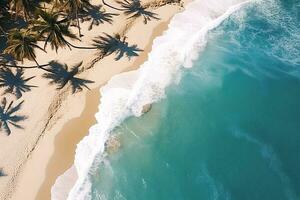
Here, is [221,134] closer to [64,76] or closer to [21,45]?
[64,76]

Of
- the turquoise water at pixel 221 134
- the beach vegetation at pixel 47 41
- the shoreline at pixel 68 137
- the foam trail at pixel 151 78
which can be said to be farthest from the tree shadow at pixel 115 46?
the turquoise water at pixel 221 134

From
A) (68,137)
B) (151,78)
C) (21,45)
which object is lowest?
(68,137)

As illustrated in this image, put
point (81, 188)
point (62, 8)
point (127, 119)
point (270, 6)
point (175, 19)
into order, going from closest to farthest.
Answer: point (81, 188) → point (127, 119) → point (62, 8) → point (175, 19) → point (270, 6)

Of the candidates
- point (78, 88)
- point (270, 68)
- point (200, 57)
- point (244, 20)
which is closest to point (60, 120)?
point (78, 88)

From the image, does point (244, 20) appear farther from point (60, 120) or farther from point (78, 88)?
point (60, 120)

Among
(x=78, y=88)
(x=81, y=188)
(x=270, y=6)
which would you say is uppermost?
(x=270, y=6)

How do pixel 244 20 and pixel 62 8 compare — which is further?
pixel 244 20

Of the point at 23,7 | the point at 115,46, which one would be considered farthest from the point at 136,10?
the point at 23,7

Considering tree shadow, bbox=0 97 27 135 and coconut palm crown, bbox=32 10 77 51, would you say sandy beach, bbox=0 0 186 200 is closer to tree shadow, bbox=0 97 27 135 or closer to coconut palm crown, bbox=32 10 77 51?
tree shadow, bbox=0 97 27 135
